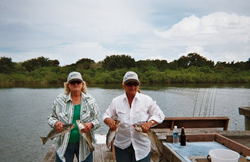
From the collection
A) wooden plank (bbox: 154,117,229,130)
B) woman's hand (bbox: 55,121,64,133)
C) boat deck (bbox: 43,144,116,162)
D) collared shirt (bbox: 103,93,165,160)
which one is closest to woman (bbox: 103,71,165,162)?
collared shirt (bbox: 103,93,165,160)

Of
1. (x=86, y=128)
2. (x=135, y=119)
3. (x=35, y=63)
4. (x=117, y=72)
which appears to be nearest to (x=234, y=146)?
(x=135, y=119)

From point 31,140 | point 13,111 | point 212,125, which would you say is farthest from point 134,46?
point 212,125

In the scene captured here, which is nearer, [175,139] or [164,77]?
[175,139]

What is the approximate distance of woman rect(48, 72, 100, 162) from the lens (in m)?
2.67

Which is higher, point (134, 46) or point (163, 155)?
point (134, 46)

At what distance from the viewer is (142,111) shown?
2592 mm

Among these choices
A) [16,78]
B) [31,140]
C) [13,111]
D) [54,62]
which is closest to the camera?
[31,140]

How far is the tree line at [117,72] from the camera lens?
186 feet

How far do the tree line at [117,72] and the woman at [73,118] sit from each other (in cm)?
5442

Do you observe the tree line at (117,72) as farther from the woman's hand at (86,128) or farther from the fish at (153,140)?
the woman's hand at (86,128)

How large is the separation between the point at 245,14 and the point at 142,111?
63776 millimetres

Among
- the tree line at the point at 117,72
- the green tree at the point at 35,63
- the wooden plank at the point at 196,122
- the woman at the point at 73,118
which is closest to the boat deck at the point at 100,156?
the wooden plank at the point at 196,122

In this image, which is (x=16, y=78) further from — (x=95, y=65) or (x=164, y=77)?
(x=164, y=77)

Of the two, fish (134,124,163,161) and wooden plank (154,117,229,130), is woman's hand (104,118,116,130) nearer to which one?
fish (134,124,163,161)
